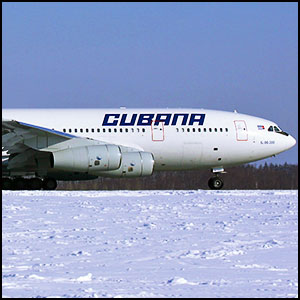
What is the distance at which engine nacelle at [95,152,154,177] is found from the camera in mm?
28594

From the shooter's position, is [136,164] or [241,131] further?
[241,131]

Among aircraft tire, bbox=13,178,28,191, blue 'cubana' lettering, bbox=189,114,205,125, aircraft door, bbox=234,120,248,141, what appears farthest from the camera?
aircraft door, bbox=234,120,248,141

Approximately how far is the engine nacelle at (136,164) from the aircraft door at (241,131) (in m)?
4.36

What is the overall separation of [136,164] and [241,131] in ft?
17.2

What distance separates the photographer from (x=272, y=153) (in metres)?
32.0

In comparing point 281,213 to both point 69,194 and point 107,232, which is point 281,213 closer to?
point 107,232

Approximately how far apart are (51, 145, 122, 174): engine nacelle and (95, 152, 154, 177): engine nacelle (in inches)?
14.9

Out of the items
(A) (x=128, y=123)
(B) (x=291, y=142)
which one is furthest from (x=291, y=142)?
(A) (x=128, y=123)

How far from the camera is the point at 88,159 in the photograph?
28172 mm

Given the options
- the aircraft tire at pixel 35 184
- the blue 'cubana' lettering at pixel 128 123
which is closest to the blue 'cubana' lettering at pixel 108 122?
the blue 'cubana' lettering at pixel 128 123

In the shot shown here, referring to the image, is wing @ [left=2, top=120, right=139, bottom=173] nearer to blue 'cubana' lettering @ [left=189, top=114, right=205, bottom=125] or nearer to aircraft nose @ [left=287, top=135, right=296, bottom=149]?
blue 'cubana' lettering @ [left=189, top=114, right=205, bottom=125]

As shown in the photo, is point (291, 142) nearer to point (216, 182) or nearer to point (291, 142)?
point (291, 142)

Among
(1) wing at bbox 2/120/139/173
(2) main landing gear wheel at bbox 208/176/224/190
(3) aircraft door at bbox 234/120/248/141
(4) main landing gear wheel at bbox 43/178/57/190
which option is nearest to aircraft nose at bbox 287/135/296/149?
(3) aircraft door at bbox 234/120/248/141

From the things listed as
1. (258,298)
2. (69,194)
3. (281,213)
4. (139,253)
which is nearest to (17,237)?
(139,253)
